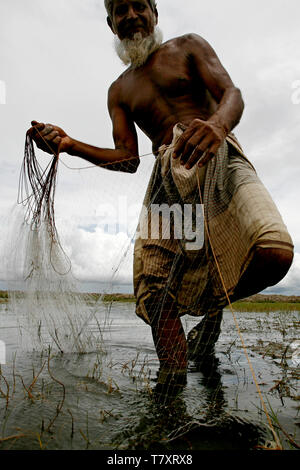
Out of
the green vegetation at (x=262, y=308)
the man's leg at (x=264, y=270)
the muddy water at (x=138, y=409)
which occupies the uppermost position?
the man's leg at (x=264, y=270)

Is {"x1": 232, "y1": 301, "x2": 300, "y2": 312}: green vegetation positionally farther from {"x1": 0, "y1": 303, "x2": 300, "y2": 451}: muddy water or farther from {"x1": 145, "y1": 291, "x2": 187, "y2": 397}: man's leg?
{"x1": 145, "y1": 291, "x2": 187, "y2": 397}: man's leg

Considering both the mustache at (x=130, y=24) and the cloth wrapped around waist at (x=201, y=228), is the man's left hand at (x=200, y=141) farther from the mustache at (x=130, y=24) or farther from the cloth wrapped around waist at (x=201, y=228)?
the mustache at (x=130, y=24)

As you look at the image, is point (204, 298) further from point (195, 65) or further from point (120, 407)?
point (195, 65)

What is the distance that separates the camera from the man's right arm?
7.59 feet

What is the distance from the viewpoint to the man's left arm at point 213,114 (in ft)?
5.88

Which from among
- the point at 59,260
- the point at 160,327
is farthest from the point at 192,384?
the point at 59,260

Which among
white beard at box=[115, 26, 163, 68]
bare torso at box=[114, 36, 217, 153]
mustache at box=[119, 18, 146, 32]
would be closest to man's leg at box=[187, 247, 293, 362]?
bare torso at box=[114, 36, 217, 153]

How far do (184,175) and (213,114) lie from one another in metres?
0.38

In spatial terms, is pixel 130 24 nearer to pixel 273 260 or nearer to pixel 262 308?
pixel 273 260

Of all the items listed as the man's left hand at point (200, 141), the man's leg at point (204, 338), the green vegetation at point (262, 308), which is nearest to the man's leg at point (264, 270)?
the man's left hand at point (200, 141)

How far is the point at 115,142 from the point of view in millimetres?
2941

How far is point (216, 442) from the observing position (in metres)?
1.47

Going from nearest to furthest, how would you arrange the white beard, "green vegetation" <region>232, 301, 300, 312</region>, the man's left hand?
the man's left hand
the white beard
"green vegetation" <region>232, 301, 300, 312</region>

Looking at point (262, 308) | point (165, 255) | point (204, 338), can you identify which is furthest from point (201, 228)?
point (262, 308)
